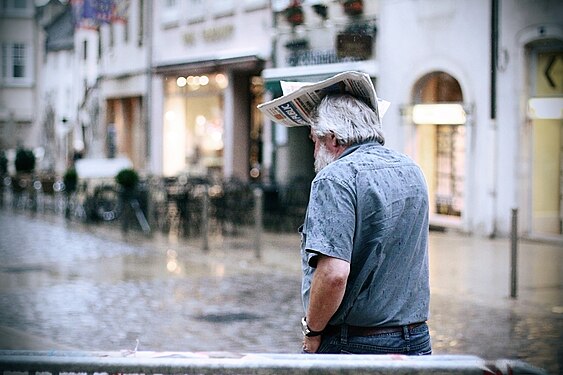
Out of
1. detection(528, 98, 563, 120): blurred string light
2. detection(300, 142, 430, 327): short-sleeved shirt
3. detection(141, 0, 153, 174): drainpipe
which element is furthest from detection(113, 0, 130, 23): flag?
detection(300, 142, 430, 327): short-sleeved shirt

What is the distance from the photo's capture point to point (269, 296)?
12.2m

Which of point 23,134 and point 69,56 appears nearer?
point 69,56

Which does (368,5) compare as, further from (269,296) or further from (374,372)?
(374,372)

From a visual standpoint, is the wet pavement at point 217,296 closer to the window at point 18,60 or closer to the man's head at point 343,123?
the man's head at point 343,123

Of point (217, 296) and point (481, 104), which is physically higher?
point (481, 104)

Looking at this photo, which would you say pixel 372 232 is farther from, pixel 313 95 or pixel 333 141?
pixel 313 95

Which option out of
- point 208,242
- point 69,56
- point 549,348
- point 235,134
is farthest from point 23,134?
point 549,348

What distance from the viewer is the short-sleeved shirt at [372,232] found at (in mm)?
3639

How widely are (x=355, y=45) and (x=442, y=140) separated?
133 inches

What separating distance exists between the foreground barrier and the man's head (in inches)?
40.8

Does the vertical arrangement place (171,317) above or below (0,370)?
below

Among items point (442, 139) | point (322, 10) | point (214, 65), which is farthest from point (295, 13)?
point (442, 139)

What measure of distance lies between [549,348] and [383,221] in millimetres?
5733

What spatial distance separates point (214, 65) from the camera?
29188 mm
